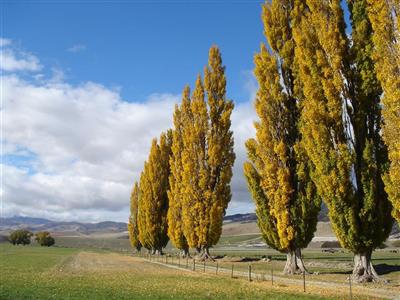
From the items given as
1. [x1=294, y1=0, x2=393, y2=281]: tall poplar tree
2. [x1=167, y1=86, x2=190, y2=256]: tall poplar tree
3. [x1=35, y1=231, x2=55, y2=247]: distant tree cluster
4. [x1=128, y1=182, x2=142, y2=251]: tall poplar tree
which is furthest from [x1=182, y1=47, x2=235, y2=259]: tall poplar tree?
[x1=35, y1=231, x2=55, y2=247]: distant tree cluster

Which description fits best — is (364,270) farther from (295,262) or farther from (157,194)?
(157,194)

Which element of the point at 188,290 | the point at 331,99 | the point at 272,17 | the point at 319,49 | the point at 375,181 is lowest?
the point at 188,290

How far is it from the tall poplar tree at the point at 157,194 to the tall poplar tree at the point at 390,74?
45348mm

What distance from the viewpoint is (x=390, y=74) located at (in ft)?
65.6

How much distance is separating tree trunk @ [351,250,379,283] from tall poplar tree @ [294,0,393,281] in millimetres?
54

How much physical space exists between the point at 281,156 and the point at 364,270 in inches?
361

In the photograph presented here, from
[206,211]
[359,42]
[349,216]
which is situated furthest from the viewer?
[206,211]

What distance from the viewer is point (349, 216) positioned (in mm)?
22453

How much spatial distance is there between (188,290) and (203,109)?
26.9 metres

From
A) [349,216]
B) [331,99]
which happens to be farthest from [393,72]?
[349,216]

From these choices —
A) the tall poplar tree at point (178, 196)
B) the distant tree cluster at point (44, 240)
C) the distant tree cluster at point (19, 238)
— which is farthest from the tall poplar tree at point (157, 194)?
the distant tree cluster at point (19, 238)

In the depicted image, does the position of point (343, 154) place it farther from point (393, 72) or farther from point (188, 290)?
point (188, 290)

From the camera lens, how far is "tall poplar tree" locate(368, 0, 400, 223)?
19.5 metres

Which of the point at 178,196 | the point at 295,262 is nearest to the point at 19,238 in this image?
the point at 178,196
